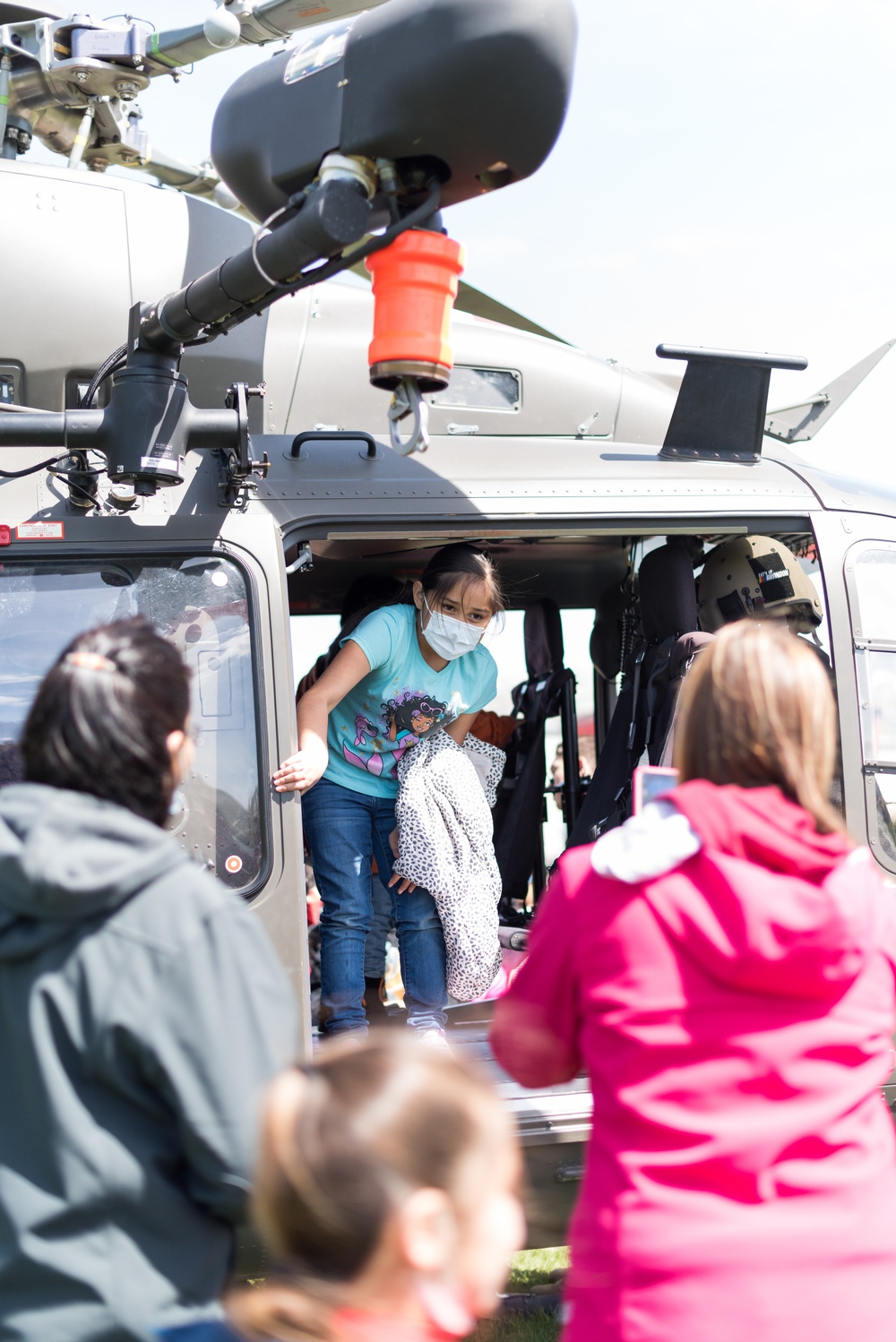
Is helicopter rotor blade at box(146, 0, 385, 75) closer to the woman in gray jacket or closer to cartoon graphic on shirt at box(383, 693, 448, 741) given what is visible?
cartoon graphic on shirt at box(383, 693, 448, 741)

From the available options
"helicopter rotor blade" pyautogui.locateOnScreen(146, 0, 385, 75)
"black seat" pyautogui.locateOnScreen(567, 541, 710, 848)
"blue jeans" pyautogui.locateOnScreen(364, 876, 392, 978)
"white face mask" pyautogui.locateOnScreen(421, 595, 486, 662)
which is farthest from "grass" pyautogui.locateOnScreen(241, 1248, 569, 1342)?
"helicopter rotor blade" pyautogui.locateOnScreen(146, 0, 385, 75)

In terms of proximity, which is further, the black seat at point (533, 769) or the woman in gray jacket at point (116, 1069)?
the black seat at point (533, 769)

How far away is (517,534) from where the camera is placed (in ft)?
11.7

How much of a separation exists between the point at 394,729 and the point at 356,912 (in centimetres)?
59

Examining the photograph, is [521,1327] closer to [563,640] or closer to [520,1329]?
[520,1329]

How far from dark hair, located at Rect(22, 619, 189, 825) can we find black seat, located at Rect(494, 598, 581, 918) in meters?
3.31

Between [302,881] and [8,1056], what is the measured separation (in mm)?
1701

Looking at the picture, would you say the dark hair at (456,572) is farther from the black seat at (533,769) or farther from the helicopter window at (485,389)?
the black seat at (533,769)

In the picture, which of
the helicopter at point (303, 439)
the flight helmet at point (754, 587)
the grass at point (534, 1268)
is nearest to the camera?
the helicopter at point (303, 439)

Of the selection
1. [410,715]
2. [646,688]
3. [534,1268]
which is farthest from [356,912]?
[534,1268]

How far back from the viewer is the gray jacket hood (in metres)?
1.37

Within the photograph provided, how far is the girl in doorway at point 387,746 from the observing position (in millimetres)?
3516

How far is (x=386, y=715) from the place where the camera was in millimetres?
3730

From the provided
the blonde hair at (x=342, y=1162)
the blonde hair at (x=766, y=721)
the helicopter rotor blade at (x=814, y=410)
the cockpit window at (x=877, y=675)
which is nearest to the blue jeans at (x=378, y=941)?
the cockpit window at (x=877, y=675)
